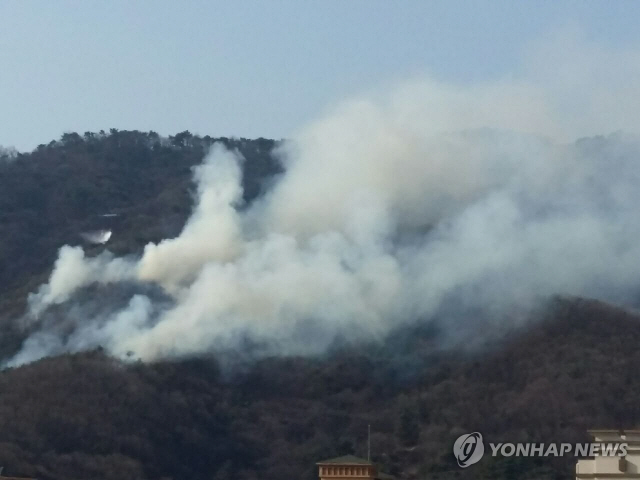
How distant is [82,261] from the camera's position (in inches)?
7717

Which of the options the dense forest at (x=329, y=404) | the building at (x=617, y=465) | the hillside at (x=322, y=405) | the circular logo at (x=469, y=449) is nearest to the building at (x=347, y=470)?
the circular logo at (x=469, y=449)

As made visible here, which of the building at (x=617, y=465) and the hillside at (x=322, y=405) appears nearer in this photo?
the building at (x=617, y=465)

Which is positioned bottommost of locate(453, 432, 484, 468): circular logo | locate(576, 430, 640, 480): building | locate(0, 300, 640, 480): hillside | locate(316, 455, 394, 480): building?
locate(576, 430, 640, 480): building

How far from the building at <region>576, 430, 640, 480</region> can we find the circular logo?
94.0ft

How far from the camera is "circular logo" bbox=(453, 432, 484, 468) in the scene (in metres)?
115

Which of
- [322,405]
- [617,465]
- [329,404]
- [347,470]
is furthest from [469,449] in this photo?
[329,404]

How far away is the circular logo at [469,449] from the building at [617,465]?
2865cm

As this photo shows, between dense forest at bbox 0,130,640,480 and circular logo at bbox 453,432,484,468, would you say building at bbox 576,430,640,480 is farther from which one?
dense forest at bbox 0,130,640,480

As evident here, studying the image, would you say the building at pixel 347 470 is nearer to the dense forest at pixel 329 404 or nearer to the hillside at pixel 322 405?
the dense forest at pixel 329 404

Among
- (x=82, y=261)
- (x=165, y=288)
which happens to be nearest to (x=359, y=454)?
(x=165, y=288)

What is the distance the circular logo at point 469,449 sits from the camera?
11538cm

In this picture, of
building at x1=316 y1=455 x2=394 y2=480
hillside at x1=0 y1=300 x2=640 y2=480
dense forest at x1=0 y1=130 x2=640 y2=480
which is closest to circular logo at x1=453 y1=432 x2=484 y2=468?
dense forest at x1=0 y1=130 x2=640 y2=480

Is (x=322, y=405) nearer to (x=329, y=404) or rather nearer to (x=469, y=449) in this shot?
(x=329, y=404)

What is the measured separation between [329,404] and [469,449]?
Result: 1808 inches
